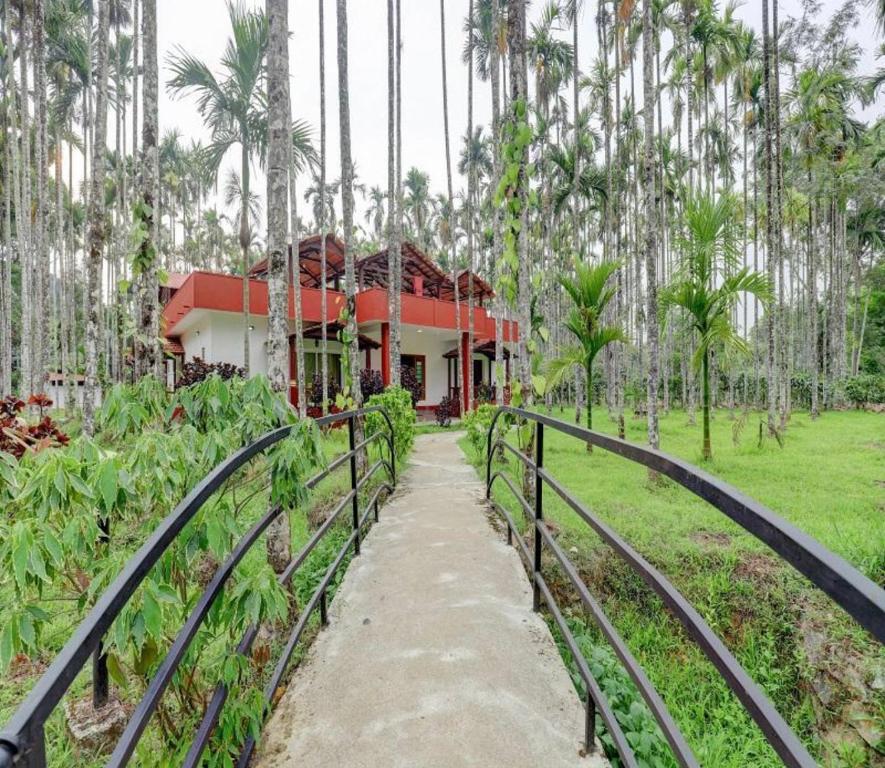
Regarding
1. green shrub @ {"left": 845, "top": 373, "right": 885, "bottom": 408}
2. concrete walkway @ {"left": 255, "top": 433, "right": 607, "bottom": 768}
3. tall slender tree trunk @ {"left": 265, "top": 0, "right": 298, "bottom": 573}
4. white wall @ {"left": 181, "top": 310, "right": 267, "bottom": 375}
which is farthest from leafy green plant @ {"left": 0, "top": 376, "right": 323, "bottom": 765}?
green shrub @ {"left": 845, "top": 373, "right": 885, "bottom": 408}

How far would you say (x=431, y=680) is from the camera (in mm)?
1776

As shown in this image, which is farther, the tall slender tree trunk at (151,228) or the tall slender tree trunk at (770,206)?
the tall slender tree trunk at (770,206)

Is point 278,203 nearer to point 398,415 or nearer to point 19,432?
point 19,432

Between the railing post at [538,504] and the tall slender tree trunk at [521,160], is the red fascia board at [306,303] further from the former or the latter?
the railing post at [538,504]

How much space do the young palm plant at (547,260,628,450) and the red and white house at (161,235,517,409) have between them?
2.02 m

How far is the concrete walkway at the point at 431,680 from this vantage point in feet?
4.80

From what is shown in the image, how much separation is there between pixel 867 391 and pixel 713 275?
15840mm

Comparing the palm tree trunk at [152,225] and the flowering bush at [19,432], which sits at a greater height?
the palm tree trunk at [152,225]

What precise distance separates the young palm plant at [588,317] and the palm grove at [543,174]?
3cm

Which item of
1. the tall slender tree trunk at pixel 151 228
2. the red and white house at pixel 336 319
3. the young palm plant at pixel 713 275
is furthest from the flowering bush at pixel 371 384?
the young palm plant at pixel 713 275

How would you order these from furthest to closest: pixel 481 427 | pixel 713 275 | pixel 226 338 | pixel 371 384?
1. pixel 226 338
2. pixel 371 384
3. pixel 481 427
4. pixel 713 275

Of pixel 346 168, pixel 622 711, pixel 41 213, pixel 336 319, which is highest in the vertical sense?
pixel 41 213

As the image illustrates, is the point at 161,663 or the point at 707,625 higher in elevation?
the point at 707,625

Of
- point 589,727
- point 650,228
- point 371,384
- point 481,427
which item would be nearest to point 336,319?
point 371,384
